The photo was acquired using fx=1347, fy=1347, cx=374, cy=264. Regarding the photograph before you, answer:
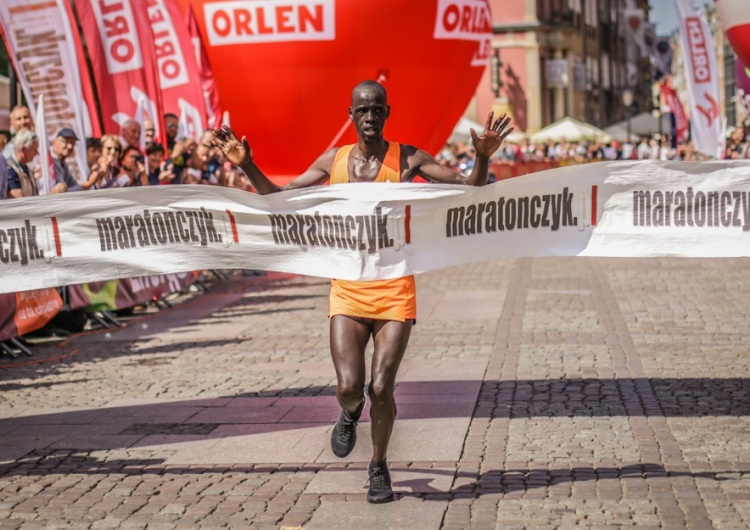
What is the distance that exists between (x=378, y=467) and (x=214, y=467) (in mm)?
1244

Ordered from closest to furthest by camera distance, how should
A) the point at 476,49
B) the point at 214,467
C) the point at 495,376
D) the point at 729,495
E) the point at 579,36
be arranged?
the point at 729,495 < the point at 214,467 < the point at 495,376 < the point at 476,49 < the point at 579,36

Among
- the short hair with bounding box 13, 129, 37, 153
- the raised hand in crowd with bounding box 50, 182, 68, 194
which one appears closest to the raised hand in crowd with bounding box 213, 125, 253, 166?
the short hair with bounding box 13, 129, 37, 153

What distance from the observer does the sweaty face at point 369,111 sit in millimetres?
6426

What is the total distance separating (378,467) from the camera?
636 cm

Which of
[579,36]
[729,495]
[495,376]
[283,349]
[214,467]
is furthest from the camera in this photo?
[579,36]

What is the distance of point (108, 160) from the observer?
44.7ft

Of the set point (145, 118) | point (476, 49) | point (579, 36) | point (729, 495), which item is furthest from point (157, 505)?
point (579, 36)

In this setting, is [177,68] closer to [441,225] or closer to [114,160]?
[114,160]

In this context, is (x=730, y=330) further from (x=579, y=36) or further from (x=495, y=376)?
(x=579, y=36)

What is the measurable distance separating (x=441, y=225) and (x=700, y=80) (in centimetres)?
1985

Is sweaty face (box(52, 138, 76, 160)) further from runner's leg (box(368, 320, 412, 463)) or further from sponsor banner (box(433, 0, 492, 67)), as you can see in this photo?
sponsor banner (box(433, 0, 492, 67))

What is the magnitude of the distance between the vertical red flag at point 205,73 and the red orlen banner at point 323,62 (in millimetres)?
132

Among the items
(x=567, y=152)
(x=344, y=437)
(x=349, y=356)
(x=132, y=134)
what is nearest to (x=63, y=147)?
(x=132, y=134)

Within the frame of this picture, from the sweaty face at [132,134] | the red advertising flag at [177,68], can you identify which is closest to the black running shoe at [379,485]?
the sweaty face at [132,134]
